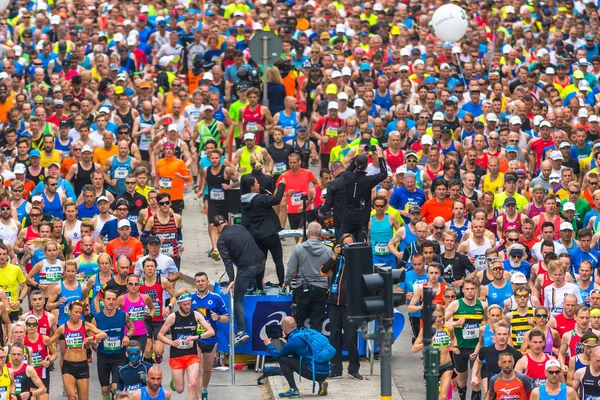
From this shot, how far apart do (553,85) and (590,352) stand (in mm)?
11632

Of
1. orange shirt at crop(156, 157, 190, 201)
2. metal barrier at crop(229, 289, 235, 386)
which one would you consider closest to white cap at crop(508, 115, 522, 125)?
orange shirt at crop(156, 157, 190, 201)

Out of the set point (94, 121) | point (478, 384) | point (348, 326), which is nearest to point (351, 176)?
point (348, 326)

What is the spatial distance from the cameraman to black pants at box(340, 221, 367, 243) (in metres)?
1.33

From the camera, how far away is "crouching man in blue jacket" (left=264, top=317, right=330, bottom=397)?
20141mm

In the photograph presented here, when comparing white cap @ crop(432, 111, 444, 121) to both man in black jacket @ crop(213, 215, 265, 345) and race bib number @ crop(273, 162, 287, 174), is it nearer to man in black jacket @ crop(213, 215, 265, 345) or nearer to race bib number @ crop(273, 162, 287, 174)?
race bib number @ crop(273, 162, 287, 174)

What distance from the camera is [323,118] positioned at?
2767cm

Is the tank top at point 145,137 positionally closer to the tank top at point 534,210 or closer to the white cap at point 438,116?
the white cap at point 438,116

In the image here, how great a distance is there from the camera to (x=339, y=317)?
21.1m

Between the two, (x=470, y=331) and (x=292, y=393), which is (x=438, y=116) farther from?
(x=292, y=393)

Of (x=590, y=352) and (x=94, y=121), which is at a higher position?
(x=94, y=121)

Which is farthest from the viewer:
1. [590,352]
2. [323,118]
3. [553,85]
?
[553,85]

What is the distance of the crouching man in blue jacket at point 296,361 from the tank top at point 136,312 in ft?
5.86

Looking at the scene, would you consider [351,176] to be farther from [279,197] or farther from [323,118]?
[323,118]

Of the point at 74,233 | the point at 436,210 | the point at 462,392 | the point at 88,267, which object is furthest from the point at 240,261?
the point at 436,210
